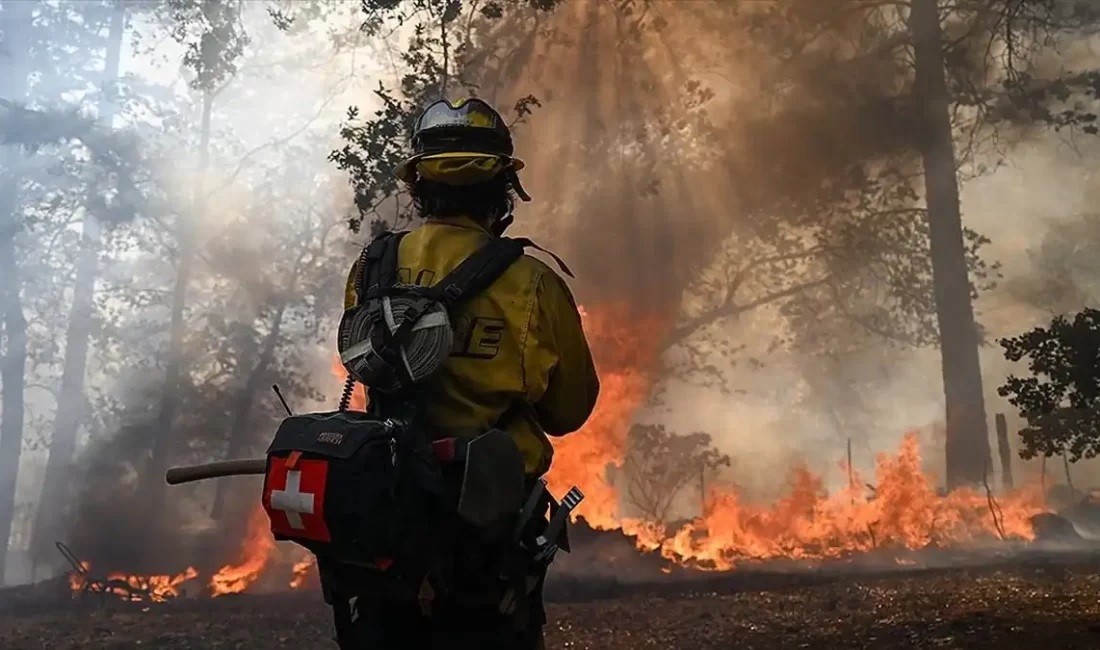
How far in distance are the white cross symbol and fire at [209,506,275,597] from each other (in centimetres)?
527

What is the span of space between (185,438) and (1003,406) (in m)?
7.19

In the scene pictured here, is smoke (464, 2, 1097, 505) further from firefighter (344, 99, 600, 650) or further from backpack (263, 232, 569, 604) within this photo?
backpack (263, 232, 569, 604)

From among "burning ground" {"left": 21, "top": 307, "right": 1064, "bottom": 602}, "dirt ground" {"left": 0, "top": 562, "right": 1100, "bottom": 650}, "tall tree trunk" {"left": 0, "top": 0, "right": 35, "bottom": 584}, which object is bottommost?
"dirt ground" {"left": 0, "top": 562, "right": 1100, "bottom": 650}

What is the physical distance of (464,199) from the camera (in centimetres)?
275

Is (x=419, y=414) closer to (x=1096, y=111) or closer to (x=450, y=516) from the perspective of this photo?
(x=450, y=516)

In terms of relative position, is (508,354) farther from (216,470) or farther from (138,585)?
(138,585)

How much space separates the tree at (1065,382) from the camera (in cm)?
532

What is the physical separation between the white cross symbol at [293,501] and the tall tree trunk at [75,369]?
252 inches

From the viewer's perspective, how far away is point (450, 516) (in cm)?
233

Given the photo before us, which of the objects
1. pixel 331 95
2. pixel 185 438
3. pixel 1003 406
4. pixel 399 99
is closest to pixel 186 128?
pixel 331 95

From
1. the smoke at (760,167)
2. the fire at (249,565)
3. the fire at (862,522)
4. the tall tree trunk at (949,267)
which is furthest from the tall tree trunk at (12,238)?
the tall tree trunk at (949,267)

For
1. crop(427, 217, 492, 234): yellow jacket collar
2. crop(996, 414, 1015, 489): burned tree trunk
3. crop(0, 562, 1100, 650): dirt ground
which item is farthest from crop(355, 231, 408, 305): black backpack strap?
crop(996, 414, 1015, 489): burned tree trunk

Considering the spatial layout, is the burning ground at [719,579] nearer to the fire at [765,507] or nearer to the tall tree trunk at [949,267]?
the fire at [765,507]

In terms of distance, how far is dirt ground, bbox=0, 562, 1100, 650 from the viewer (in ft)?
16.0
